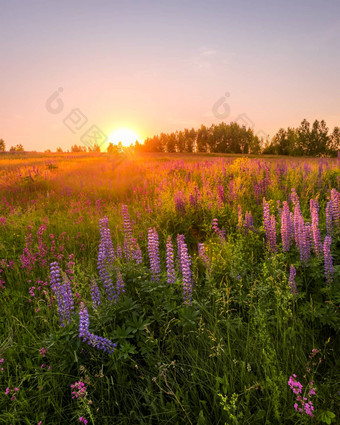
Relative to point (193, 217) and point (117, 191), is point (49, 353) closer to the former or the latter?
point (193, 217)

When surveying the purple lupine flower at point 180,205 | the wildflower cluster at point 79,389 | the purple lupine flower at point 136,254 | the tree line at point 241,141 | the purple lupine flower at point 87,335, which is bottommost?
the wildflower cluster at point 79,389

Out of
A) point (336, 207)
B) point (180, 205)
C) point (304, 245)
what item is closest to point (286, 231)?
point (304, 245)

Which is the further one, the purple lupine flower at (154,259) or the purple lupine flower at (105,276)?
the purple lupine flower at (154,259)

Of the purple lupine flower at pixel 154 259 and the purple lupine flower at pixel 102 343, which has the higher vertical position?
the purple lupine flower at pixel 154 259

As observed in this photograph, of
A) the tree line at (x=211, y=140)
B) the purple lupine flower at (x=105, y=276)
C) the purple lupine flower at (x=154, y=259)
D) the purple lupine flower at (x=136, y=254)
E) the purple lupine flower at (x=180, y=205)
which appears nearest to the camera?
the purple lupine flower at (x=105, y=276)

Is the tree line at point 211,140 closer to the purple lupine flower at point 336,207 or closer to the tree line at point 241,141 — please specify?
the tree line at point 241,141

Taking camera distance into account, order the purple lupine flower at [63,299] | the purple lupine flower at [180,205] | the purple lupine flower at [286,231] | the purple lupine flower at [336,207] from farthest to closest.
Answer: the purple lupine flower at [180,205] < the purple lupine flower at [336,207] < the purple lupine flower at [286,231] < the purple lupine flower at [63,299]

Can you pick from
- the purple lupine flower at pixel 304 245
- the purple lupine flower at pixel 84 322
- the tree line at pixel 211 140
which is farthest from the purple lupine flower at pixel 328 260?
the tree line at pixel 211 140

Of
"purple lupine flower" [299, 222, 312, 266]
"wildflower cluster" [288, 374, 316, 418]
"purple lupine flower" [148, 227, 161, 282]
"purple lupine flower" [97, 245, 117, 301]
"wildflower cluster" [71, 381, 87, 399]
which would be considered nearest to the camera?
"wildflower cluster" [288, 374, 316, 418]

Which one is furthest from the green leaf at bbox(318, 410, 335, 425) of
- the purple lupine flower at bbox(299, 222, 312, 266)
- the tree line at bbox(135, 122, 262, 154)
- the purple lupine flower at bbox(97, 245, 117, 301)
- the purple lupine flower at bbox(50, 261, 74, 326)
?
the tree line at bbox(135, 122, 262, 154)

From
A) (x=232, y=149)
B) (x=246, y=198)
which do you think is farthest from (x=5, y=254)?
(x=232, y=149)

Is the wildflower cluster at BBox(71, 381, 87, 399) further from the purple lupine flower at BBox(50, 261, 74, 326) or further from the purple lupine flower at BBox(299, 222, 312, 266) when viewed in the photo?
the purple lupine flower at BBox(299, 222, 312, 266)

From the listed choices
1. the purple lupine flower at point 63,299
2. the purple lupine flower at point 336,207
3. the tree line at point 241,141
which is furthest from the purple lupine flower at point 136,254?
the tree line at point 241,141

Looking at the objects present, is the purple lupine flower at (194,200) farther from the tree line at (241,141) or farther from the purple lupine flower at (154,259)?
the tree line at (241,141)
